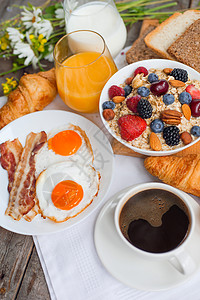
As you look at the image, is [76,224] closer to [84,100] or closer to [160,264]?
[160,264]

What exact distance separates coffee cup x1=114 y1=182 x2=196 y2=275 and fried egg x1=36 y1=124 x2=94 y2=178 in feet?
1.12

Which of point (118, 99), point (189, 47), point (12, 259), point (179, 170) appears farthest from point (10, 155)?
point (189, 47)

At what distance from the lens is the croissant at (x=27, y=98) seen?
164 centimetres

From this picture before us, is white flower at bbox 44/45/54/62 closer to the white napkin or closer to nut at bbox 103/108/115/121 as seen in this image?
nut at bbox 103/108/115/121

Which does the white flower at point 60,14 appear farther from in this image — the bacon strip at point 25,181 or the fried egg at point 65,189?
the fried egg at point 65,189

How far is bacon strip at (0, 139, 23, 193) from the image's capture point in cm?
148

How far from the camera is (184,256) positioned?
3.45 feet

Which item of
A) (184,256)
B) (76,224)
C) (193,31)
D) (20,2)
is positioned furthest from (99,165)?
(20,2)

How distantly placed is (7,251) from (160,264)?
2.27ft

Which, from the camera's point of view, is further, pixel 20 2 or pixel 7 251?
pixel 20 2

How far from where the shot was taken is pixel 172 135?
129cm

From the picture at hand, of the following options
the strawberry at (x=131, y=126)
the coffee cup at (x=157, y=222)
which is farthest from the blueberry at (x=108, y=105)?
the coffee cup at (x=157, y=222)

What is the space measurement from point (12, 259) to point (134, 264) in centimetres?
56

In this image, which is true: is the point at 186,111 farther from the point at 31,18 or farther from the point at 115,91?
the point at 31,18
